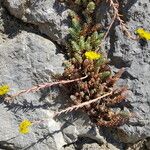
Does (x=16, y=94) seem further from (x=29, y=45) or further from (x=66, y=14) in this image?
(x=66, y=14)

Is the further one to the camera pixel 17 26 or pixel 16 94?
pixel 17 26

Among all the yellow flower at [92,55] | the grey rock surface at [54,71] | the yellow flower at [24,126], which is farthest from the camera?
the grey rock surface at [54,71]

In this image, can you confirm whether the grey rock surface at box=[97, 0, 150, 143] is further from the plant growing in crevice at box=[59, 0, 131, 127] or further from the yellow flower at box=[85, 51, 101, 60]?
the yellow flower at box=[85, 51, 101, 60]

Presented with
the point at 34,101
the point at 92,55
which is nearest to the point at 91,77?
the point at 92,55

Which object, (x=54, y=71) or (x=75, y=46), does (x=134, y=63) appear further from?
(x=54, y=71)

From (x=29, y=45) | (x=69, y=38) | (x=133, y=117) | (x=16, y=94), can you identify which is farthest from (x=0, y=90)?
(x=133, y=117)

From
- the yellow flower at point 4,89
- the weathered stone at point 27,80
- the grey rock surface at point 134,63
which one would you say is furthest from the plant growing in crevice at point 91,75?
the yellow flower at point 4,89

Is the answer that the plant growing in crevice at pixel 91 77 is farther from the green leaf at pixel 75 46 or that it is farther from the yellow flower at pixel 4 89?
the yellow flower at pixel 4 89
